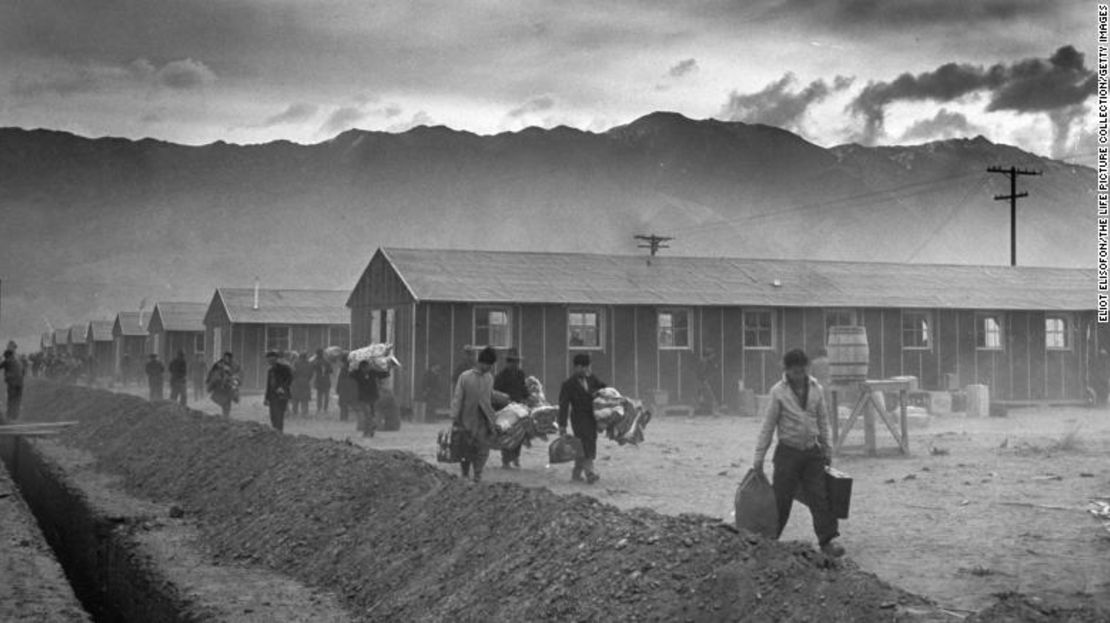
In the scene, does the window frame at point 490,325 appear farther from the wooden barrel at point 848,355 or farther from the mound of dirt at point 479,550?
the wooden barrel at point 848,355

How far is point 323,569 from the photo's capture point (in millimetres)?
9891

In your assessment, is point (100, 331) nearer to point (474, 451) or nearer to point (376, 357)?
point (376, 357)

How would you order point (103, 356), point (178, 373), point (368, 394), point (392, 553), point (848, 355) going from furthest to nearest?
point (103, 356)
point (178, 373)
point (368, 394)
point (848, 355)
point (392, 553)

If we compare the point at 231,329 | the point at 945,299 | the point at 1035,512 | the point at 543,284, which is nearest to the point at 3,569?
the point at 1035,512

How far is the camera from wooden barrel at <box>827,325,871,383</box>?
16531mm

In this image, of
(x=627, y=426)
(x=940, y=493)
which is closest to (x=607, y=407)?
(x=627, y=426)

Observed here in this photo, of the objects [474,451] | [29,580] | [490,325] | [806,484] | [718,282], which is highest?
Answer: [718,282]

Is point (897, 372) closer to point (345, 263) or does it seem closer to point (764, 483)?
point (764, 483)

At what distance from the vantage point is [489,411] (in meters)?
13.7

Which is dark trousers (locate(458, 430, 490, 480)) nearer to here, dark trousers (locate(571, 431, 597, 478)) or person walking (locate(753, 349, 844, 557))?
dark trousers (locate(571, 431, 597, 478))

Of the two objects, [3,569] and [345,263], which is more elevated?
[345,263]

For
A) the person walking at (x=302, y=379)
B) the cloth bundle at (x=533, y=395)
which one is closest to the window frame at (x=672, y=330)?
the person walking at (x=302, y=379)

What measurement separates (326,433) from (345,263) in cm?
15818

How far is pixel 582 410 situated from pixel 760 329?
16.8 m
